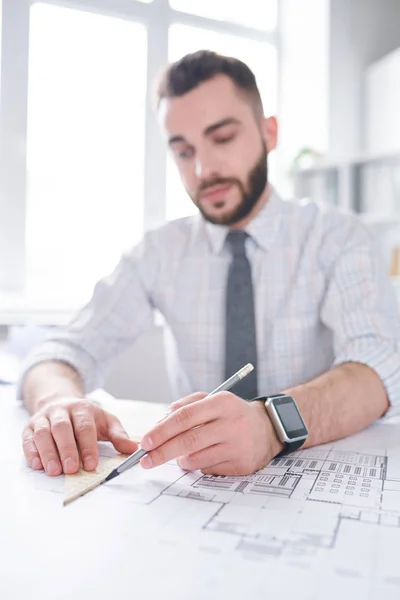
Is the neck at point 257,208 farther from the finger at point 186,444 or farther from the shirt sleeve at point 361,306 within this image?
the finger at point 186,444

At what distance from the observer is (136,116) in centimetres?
326

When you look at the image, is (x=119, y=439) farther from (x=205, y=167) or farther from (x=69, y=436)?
(x=205, y=167)

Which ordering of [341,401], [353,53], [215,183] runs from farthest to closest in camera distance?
[353,53]
[215,183]
[341,401]

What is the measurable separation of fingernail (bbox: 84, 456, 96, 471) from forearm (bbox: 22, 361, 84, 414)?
0.25 metres

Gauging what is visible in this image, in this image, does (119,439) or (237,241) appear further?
(237,241)

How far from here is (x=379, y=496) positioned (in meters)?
0.59

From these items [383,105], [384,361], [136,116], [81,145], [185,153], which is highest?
[383,105]

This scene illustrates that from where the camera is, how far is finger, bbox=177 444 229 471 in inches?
26.1

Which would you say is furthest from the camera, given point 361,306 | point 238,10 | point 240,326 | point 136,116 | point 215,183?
point 238,10

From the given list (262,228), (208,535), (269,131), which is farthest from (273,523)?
(269,131)

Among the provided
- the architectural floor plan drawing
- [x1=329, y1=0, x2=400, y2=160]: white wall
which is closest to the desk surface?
the architectural floor plan drawing

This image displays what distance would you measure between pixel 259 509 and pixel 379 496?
0.14 metres

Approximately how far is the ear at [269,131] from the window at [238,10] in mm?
2316

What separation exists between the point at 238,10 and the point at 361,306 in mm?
3084
